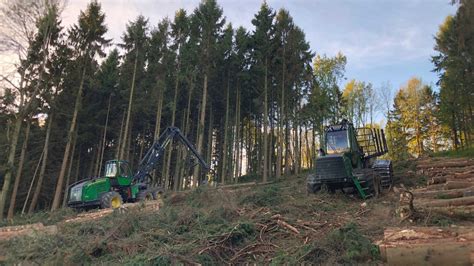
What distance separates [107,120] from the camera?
3034 cm

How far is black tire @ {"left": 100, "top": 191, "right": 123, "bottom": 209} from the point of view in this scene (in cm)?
1591

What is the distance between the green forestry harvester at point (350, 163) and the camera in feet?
39.7

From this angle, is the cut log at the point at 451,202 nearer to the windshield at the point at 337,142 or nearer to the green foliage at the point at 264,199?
the windshield at the point at 337,142

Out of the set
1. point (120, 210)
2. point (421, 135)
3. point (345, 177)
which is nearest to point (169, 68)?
point (120, 210)

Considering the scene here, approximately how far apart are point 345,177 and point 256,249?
18.6ft

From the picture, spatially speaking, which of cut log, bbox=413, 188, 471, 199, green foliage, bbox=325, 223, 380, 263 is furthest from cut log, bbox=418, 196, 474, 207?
green foliage, bbox=325, 223, 380, 263

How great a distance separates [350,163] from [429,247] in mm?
6730

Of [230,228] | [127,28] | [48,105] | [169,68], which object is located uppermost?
[127,28]

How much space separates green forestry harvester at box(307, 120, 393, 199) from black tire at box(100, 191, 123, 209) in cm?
888

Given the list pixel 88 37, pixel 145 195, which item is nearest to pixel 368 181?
pixel 145 195

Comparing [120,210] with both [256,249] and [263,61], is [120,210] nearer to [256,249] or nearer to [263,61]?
[256,249]

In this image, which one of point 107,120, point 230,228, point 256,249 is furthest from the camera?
point 107,120

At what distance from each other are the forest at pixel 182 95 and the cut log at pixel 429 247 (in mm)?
16560

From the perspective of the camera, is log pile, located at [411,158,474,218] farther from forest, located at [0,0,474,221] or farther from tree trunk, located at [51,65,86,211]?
tree trunk, located at [51,65,86,211]
